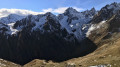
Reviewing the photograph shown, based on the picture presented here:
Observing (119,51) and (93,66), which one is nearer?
(93,66)

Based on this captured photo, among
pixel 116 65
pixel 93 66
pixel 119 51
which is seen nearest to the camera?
pixel 116 65

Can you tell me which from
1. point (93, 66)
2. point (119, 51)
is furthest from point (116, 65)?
point (119, 51)

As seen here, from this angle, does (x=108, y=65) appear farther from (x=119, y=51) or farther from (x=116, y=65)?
(x=119, y=51)

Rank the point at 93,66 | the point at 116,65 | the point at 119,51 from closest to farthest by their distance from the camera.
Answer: the point at 116,65, the point at 93,66, the point at 119,51

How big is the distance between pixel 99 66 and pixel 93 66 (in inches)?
164

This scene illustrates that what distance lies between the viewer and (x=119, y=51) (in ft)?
443

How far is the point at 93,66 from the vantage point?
87.8m

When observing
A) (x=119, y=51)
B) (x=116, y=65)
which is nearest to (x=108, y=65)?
(x=116, y=65)

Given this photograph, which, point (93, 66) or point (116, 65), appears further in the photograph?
point (93, 66)

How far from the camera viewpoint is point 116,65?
81.6 m

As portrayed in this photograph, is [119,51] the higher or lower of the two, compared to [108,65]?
higher

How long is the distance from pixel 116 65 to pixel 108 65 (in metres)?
3.92

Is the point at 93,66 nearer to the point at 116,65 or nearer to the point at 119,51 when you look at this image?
the point at 116,65

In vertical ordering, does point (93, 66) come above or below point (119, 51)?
below
